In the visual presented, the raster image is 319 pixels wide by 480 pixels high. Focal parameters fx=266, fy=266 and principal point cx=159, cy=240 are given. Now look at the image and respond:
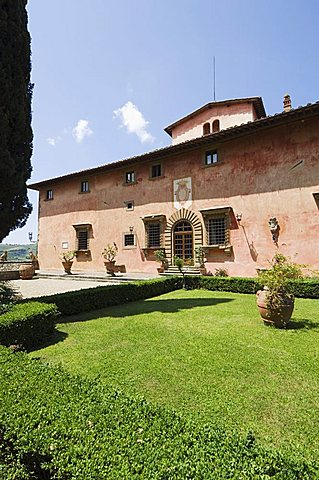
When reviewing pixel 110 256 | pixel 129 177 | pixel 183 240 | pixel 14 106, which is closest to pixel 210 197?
pixel 183 240

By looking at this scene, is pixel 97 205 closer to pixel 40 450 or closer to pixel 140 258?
pixel 140 258

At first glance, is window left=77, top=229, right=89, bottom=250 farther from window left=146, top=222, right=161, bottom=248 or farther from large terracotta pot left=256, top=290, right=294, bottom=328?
large terracotta pot left=256, top=290, right=294, bottom=328

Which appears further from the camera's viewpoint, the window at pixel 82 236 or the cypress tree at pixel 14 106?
the window at pixel 82 236

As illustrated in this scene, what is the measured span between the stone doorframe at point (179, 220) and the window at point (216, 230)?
0.53 m

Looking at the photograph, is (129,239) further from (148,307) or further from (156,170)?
(148,307)

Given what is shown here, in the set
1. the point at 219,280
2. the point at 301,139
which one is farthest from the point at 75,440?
the point at 301,139

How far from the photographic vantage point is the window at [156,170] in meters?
17.5

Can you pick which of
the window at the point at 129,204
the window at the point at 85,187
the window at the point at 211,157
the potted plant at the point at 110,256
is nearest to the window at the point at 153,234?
the window at the point at 129,204

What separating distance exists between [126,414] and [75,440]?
1.44ft

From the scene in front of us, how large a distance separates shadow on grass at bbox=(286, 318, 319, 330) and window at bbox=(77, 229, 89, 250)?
1667 centimetres

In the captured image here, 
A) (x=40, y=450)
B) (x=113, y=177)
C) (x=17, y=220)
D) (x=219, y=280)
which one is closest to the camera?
(x=40, y=450)

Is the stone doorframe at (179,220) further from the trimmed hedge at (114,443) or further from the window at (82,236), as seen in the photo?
the trimmed hedge at (114,443)

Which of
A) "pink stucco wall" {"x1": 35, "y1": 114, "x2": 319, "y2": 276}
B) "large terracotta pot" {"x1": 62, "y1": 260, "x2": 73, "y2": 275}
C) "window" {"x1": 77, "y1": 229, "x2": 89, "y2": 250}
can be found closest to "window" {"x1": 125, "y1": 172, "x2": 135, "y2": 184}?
"pink stucco wall" {"x1": 35, "y1": 114, "x2": 319, "y2": 276}

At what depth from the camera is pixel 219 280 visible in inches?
475
